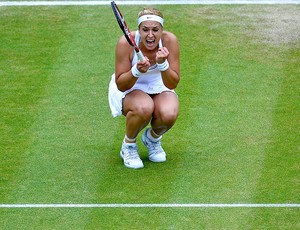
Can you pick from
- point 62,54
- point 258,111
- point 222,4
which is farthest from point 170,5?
point 258,111

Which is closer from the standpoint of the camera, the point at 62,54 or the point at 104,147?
the point at 104,147

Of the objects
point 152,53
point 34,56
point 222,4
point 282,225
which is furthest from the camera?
point 222,4

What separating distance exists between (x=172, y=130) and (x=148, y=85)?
1.13 meters

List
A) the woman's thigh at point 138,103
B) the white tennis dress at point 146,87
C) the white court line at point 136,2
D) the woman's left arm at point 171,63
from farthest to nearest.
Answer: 1. the white court line at point 136,2
2. the white tennis dress at point 146,87
3. the woman's thigh at point 138,103
4. the woman's left arm at point 171,63

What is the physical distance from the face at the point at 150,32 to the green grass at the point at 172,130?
1.24m

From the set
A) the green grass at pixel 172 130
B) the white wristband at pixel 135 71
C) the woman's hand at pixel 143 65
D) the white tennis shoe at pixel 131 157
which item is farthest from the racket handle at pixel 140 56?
the green grass at pixel 172 130

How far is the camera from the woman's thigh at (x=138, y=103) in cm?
1077

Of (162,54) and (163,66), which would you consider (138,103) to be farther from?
(162,54)

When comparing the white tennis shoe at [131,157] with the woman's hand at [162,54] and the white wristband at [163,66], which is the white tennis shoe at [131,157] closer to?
the white wristband at [163,66]

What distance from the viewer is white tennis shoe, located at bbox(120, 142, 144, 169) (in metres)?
11.0

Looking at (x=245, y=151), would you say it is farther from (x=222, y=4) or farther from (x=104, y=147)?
(x=222, y=4)

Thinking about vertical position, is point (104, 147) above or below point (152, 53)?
below

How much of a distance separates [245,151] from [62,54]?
147 inches

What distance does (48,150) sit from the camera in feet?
37.5
